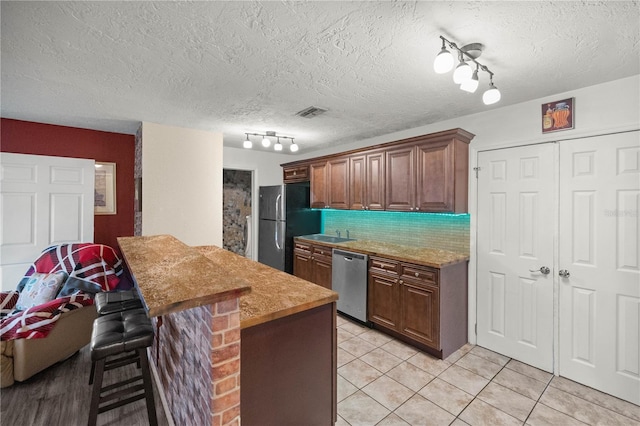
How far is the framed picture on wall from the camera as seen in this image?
151 inches

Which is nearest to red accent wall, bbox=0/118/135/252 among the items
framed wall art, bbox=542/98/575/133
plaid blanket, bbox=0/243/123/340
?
plaid blanket, bbox=0/243/123/340

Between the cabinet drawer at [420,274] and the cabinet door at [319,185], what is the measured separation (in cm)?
174

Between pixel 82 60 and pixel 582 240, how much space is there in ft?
13.2

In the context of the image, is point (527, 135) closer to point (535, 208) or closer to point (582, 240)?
point (535, 208)

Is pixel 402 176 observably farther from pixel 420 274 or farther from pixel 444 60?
pixel 444 60

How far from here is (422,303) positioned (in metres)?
2.90

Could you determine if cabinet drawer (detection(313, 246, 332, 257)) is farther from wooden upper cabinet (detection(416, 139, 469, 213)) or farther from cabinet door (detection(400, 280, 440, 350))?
wooden upper cabinet (detection(416, 139, 469, 213))

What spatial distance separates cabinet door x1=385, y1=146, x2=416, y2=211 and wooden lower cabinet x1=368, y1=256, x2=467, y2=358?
69 centimetres

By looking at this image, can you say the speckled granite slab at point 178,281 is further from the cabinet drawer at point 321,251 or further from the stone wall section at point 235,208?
the stone wall section at point 235,208

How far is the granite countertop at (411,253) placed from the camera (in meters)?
2.86

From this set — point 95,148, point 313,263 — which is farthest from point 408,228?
point 95,148

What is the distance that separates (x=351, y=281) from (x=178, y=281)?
8.56ft

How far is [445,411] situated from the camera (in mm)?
2086

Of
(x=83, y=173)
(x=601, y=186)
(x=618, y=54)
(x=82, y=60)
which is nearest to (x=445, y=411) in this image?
(x=601, y=186)
